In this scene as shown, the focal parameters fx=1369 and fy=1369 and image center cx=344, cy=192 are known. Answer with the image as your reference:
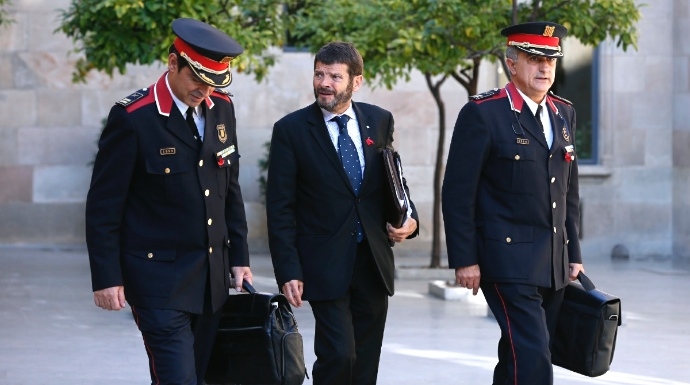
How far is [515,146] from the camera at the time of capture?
21.1 feet

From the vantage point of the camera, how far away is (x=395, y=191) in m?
6.28

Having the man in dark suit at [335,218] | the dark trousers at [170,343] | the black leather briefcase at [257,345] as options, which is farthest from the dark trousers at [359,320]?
the dark trousers at [170,343]

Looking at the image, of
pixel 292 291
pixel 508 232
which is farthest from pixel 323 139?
pixel 508 232

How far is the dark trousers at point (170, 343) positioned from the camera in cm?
555

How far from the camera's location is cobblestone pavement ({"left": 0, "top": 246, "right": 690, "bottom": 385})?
8.85m

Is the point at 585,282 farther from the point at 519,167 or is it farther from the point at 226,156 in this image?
the point at 226,156

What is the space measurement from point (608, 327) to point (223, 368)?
5.99ft

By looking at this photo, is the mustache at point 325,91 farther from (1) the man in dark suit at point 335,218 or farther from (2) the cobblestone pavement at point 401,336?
(2) the cobblestone pavement at point 401,336

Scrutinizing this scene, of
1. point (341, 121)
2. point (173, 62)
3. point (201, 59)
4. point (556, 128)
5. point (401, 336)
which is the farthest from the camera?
point (401, 336)

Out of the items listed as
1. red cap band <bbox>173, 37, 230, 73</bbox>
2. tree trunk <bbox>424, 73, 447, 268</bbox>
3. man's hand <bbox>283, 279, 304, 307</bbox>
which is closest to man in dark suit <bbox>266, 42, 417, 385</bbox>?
man's hand <bbox>283, 279, 304, 307</bbox>

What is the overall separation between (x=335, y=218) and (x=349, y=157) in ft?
0.99

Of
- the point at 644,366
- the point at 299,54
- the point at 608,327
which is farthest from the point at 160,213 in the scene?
the point at 299,54

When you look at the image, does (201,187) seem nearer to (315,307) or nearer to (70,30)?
(315,307)

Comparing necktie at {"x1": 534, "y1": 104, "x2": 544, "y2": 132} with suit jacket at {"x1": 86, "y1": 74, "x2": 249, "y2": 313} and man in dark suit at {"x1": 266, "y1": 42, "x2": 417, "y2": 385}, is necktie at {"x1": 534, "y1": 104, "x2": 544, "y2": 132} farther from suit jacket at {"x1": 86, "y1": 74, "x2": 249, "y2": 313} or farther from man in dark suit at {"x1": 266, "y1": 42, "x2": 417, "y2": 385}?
suit jacket at {"x1": 86, "y1": 74, "x2": 249, "y2": 313}
